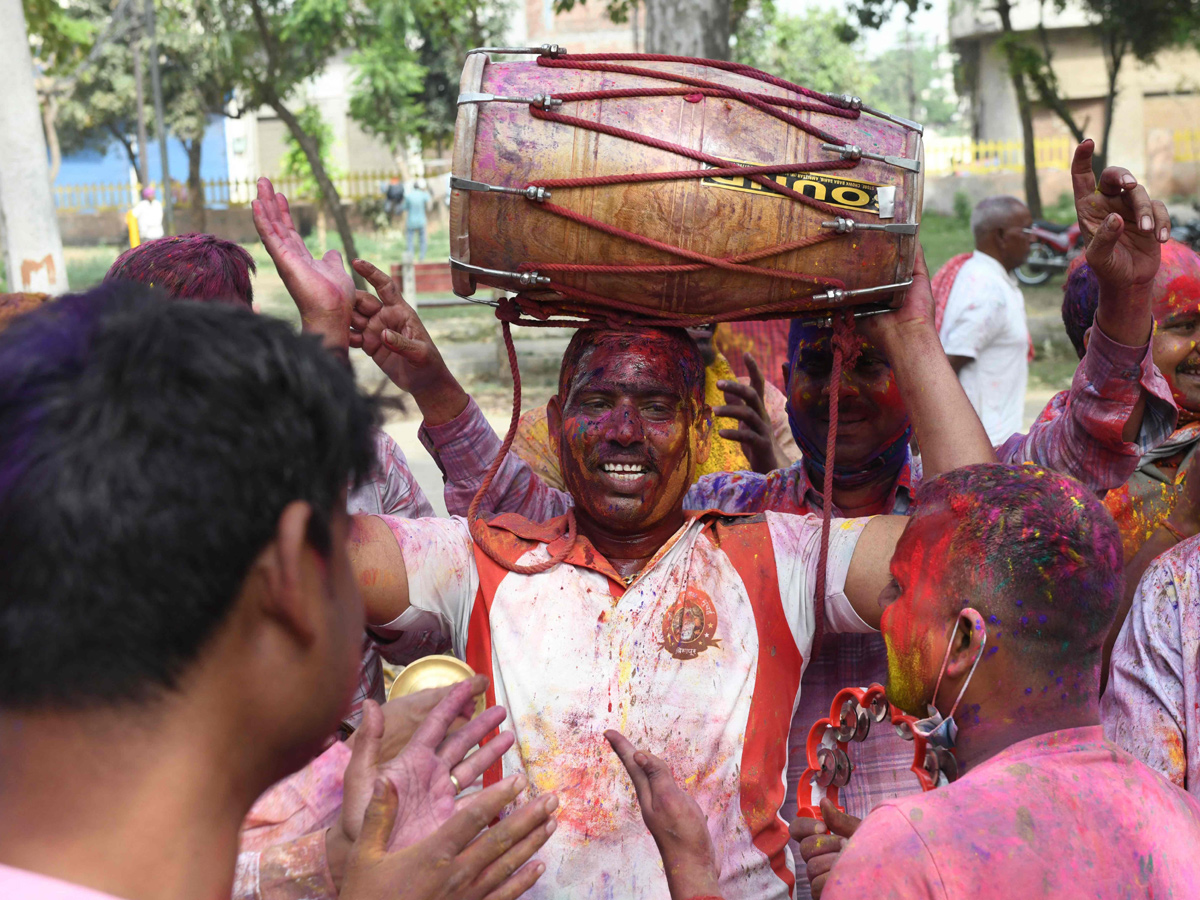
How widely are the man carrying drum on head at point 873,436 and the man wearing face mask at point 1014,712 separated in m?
0.70

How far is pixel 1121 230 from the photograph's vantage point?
2.27 m

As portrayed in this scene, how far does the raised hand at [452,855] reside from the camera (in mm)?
1544

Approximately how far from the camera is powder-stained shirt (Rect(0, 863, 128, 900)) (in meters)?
1.04

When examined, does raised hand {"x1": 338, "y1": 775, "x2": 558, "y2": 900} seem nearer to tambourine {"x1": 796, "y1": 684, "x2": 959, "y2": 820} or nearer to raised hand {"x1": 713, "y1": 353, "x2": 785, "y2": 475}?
tambourine {"x1": 796, "y1": 684, "x2": 959, "y2": 820}

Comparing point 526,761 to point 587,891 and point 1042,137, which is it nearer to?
point 587,891

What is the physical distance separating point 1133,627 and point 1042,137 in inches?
1151

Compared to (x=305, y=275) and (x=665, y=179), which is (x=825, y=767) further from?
(x=305, y=275)

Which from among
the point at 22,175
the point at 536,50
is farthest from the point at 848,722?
the point at 22,175

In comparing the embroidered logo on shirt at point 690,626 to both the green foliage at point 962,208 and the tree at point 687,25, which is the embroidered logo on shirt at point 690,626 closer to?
the tree at point 687,25

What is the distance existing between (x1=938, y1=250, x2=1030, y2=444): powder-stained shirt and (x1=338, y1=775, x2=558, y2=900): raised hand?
4.90 metres

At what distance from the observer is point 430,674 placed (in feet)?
6.67

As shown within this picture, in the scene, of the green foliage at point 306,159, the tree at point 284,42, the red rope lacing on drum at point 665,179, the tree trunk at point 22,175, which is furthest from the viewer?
the green foliage at point 306,159

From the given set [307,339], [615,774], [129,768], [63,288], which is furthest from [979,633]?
[63,288]

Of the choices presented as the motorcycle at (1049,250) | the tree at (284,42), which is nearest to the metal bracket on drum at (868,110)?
the tree at (284,42)
